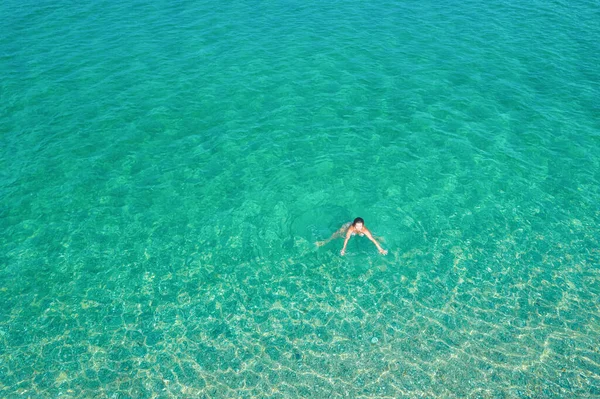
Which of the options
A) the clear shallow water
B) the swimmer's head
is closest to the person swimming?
the swimmer's head

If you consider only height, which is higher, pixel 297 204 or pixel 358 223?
pixel 358 223

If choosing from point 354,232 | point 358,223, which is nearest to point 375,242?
point 354,232

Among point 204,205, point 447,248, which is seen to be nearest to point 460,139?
point 447,248

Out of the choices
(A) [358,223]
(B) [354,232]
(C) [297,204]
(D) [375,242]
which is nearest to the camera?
(A) [358,223]

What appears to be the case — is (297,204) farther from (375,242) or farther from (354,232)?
(375,242)

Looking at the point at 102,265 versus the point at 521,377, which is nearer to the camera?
the point at 521,377

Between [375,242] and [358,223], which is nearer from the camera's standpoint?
[358,223]

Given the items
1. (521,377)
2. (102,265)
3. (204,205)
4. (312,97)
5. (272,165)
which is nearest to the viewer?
(521,377)

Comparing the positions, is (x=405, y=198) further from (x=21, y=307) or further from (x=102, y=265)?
(x=21, y=307)
